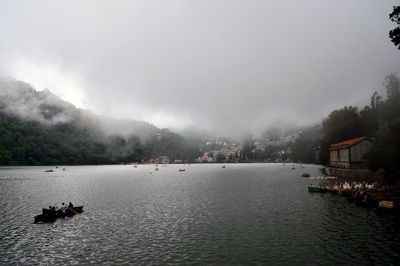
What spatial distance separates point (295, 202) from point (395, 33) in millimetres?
30007

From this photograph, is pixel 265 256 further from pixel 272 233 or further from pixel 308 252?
pixel 272 233

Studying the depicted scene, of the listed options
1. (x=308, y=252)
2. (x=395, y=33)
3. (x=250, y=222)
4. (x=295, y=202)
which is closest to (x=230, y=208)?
(x=250, y=222)

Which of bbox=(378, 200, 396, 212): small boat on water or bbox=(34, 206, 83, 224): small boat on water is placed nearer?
bbox=(34, 206, 83, 224): small boat on water

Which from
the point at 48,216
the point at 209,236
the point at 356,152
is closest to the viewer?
the point at 209,236

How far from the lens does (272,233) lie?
28359 millimetres

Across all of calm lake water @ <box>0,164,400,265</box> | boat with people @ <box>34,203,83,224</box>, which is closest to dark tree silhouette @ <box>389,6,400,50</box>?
calm lake water @ <box>0,164,400,265</box>

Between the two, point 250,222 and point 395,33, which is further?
point 250,222

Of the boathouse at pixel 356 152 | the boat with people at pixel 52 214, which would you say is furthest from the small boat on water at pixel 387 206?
the boathouse at pixel 356 152

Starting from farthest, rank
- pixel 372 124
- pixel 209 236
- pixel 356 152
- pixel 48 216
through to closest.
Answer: pixel 372 124
pixel 356 152
pixel 48 216
pixel 209 236

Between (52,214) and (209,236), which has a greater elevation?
(52,214)

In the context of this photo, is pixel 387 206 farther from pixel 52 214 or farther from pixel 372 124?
pixel 372 124

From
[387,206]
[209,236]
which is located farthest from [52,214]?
[387,206]

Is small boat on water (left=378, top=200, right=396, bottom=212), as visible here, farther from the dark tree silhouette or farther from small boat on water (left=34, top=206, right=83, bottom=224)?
small boat on water (left=34, top=206, right=83, bottom=224)

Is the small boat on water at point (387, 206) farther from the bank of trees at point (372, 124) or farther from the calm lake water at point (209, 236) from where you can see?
the bank of trees at point (372, 124)
